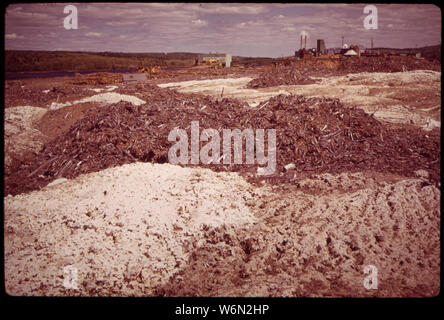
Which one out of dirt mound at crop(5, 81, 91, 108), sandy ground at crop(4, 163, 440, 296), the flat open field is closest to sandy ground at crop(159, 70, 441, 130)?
the flat open field

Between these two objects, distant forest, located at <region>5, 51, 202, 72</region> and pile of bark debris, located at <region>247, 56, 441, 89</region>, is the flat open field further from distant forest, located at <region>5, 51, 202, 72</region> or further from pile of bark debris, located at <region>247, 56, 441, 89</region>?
pile of bark debris, located at <region>247, 56, 441, 89</region>

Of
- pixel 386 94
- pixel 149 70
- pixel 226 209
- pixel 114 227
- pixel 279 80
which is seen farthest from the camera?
pixel 149 70

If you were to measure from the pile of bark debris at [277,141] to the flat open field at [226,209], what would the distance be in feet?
0.11

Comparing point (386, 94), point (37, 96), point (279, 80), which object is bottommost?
point (386, 94)

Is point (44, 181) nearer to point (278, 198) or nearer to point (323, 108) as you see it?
point (278, 198)

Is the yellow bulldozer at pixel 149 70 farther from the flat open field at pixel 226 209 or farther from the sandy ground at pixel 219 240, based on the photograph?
the sandy ground at pixel 219 240

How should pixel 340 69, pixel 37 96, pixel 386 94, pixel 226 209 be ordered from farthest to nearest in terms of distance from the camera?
pixel 340 69 → pixel 37 96 → pixel 386 94 → pixel 226 209

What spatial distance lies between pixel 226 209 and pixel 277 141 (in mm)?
2557

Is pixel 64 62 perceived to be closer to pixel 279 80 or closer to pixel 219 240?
pixel 279 80

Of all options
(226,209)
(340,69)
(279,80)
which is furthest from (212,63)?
(226,209)

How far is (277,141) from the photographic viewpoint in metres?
6.45

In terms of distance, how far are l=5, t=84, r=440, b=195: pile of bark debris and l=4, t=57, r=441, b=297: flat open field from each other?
33 millimetres

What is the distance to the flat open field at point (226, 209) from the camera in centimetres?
344
